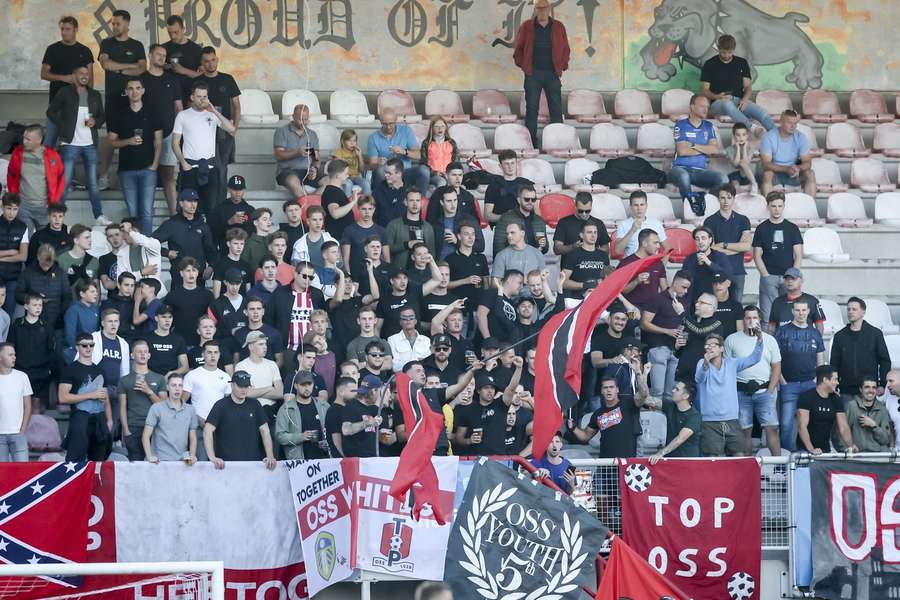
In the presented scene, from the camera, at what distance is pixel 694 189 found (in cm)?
2025

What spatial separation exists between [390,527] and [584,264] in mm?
4396

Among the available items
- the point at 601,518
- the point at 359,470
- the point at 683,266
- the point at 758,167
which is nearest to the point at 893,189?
the point at 758,167

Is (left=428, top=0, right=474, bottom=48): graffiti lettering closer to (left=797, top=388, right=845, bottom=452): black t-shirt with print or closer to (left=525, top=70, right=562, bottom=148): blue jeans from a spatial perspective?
(left=525, top=70, right=562, bottom=148): blue jeans

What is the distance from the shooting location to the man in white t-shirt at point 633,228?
1820 centimetres

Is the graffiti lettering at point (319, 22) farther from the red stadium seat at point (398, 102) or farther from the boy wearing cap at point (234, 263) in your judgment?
the boy wearing cap at point (234, 263)

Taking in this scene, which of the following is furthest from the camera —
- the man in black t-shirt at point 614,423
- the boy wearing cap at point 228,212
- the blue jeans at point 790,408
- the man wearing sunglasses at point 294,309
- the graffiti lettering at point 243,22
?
the graffiti lettering at point 243,22

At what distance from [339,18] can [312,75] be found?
2.81 feet

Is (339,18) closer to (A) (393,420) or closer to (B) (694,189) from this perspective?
(B) (694,189)

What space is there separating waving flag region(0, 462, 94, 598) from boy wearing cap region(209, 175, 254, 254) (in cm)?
399

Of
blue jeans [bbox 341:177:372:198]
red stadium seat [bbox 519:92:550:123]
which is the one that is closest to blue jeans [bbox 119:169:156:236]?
blue jeans [bbox 341:177:372:198]

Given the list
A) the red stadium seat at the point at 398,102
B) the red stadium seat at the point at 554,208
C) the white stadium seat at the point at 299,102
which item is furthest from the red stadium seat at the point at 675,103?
the white stadium seat at the point at 299,102

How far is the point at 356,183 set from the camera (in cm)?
1869

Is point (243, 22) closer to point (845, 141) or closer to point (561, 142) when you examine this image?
point (561, 142)

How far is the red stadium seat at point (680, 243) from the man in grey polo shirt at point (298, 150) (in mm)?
4009
